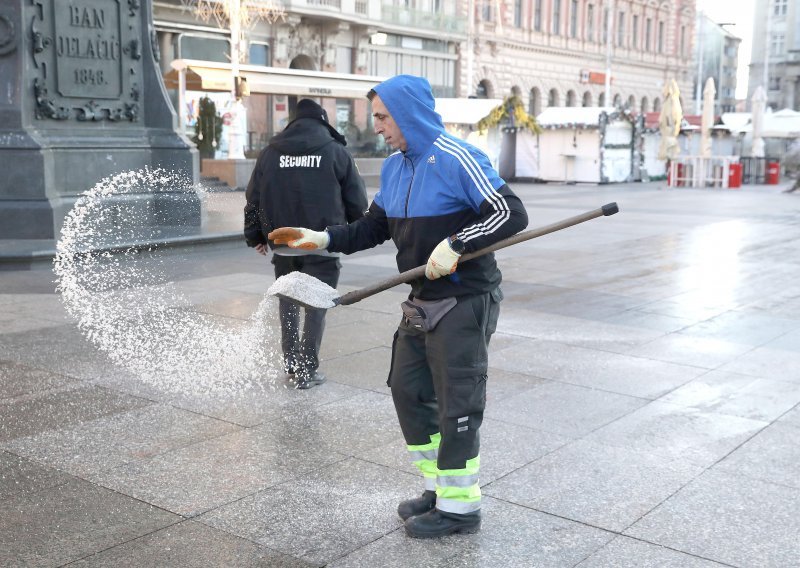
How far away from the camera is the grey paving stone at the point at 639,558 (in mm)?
3588

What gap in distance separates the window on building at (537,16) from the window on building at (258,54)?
70.6 ft

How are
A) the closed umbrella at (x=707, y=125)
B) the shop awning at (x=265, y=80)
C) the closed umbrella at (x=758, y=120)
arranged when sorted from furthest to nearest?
the closed umbrella at (x=758, y=120) < the closed umbrella at (x=707, y=125) < the shop awning at (x=265, y=80)

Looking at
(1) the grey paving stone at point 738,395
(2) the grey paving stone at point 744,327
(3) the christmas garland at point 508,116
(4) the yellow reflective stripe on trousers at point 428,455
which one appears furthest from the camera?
(3) the christmas garland at point 508,116

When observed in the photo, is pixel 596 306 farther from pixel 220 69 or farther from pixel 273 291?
pixel 220 69

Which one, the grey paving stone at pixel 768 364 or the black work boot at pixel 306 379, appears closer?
the black work boot at pixel 306 379

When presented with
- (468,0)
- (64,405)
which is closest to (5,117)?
(64,405)

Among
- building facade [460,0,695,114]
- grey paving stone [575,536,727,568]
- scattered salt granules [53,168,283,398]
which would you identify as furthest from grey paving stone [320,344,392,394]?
building facade [460,0,695,114]

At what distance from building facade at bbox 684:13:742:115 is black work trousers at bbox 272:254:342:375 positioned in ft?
227

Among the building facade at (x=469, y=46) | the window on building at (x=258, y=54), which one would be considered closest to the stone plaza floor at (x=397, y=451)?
the building facade at (x=469, y=46)

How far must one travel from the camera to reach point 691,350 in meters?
7.29

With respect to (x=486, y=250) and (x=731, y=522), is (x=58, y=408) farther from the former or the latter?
(x=731, y=522)

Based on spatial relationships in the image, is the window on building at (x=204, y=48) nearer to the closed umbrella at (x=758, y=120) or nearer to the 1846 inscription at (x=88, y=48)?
the closed umbrella at (x=758, y=120)

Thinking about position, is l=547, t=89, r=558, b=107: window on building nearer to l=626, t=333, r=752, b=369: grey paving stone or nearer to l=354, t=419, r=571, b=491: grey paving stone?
l=626, t=333, r=752, b=369: grey paving stone

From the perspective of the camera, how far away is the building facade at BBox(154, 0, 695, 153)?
123ft
